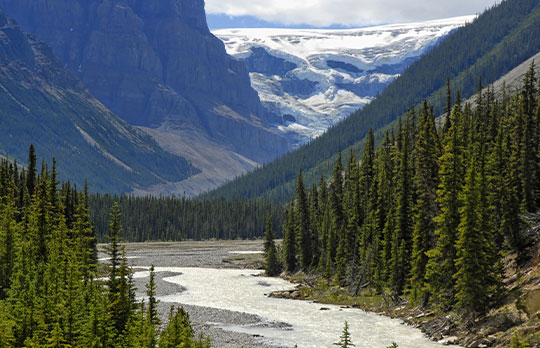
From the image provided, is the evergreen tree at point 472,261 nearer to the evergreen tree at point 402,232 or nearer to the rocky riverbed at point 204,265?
the rocky riverbed at point 204,265

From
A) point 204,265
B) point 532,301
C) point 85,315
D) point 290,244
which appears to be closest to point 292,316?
point 532,301

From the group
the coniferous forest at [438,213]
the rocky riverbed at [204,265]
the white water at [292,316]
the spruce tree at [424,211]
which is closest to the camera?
the white water at [292,316]

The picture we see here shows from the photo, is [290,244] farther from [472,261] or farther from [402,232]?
[472,261]

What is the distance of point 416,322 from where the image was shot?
5644 cm

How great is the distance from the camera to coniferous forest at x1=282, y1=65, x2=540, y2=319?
50719 mm

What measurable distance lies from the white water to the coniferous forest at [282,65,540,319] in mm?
5341

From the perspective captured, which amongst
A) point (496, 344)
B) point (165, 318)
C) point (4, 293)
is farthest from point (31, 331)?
point (496, 344)

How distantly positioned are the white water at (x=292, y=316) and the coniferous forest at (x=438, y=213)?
5341 mm

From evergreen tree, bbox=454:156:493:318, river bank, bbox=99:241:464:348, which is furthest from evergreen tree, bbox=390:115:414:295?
evergreen tree, bbox=454:156:493:318

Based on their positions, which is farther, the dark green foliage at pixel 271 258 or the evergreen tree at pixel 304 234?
the dark green foliage at pixel 271 258

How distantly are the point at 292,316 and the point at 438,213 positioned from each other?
17.9m

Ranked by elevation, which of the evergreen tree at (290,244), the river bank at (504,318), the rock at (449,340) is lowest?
the rock at (449,340)

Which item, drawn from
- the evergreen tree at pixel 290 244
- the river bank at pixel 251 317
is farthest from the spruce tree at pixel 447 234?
the evergreen tree at pixel 290 244

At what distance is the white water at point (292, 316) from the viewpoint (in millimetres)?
50500
